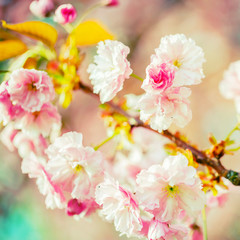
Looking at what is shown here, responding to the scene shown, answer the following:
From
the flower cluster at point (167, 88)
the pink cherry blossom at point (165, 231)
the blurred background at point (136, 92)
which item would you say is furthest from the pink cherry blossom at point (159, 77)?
the blurred background at point (136, 92)

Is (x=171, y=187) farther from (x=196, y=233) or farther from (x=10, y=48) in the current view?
(x=10, y=48)

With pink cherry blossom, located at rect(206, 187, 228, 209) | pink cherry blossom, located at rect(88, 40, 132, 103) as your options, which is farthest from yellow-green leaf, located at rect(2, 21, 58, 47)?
pink cherry blossom, located at rect(206, 187, 228, 209)

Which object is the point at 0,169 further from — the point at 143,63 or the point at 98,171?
the point at 98,171

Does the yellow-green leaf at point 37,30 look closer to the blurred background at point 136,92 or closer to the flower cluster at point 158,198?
the flower cluster at point 158,198

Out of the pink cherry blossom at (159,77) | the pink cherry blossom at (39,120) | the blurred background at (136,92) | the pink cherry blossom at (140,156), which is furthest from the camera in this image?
the blurred background at (136,92)

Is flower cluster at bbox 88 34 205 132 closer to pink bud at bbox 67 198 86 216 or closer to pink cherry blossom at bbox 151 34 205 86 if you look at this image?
pink cherry blossom at bbox 151 34 205 86

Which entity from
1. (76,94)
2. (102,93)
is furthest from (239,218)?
(102,93)
